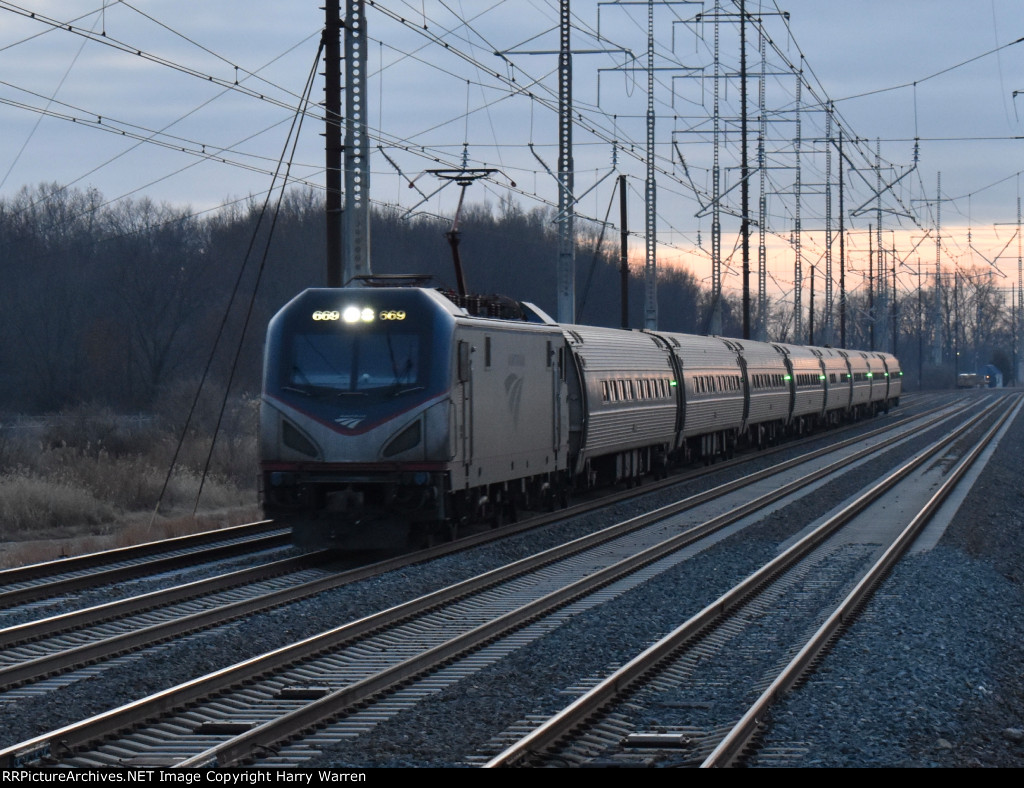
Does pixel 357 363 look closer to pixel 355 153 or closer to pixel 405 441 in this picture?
pixel 405 441

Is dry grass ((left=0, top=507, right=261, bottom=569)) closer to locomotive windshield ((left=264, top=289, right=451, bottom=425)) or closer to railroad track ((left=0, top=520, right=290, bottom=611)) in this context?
railroad track ((left=0, top=520, right=290, bottom=611))

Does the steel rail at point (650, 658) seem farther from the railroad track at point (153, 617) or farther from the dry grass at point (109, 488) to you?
the dry grass at point (109, 488)

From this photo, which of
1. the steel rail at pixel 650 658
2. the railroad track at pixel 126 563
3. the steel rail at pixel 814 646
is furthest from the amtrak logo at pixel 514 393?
the steel rail at pixel 814 646


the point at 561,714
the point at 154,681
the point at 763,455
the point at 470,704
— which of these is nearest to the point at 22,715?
the point at 154,681

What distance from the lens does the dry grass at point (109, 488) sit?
20203mm

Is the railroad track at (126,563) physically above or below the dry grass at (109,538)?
above

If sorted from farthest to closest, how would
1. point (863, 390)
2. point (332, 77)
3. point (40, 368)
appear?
point (40, 368)
point (863, 390)
point (332, 77)

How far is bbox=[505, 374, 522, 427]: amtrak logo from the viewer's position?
18359mm

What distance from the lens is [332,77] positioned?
72.5 feet

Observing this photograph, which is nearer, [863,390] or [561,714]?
[561,714]

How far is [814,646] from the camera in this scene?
10.5 metres

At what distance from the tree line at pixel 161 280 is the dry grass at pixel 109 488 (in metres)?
10.8

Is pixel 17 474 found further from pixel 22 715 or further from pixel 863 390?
pixel 863 390
